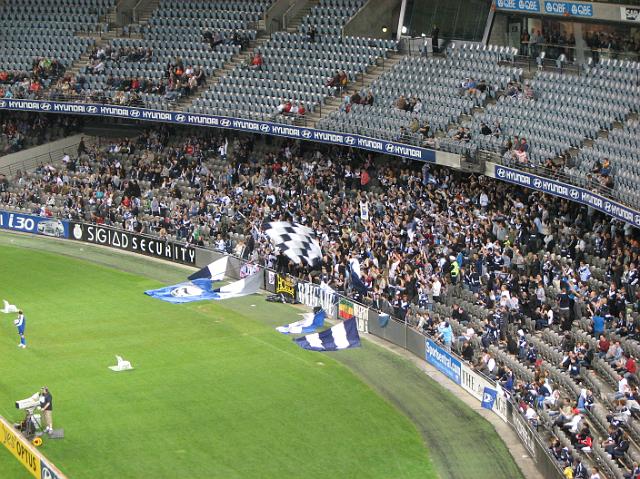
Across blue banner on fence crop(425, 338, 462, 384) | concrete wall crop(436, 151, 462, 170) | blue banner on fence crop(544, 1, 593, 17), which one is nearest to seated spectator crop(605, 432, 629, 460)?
blue banner on fence crop(425, 338, 462, 384)

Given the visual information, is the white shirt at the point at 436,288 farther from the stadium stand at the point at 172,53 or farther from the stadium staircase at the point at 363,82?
the stadium stand at the point at 172,53

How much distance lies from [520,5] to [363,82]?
8620 mm

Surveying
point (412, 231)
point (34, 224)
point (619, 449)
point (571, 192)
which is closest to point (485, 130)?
point (412, 231)

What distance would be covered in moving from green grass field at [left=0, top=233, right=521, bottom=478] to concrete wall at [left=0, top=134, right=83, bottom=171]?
1533 centimetres

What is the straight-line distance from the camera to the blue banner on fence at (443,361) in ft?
114

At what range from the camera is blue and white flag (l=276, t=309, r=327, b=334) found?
3928cm

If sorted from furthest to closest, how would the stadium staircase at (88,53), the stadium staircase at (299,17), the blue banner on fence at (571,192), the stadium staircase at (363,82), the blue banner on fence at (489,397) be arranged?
the stadium staircase at (88,53) < the stadium staircase at (299,17) < the stadium staircase at (363,82) < the blue banner on fence at (571,192) < the blue banner on fence at (489,397)

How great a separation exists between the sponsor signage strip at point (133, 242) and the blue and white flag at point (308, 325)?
10301 mm

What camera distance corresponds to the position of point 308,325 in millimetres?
39562

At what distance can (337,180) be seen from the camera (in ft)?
163

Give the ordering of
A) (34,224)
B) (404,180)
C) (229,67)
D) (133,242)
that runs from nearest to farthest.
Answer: (404,180), (133,242), (34,224), (229,67)

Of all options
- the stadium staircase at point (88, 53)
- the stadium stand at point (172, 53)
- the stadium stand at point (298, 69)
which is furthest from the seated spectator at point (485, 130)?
the stadium staircase at point (88, 53)

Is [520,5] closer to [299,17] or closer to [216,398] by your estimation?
[299,17]

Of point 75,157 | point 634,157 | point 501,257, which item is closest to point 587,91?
point 634,157
